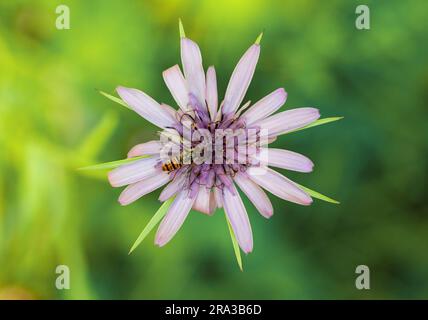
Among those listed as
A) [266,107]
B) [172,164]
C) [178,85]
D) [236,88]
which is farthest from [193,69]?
[172,164]

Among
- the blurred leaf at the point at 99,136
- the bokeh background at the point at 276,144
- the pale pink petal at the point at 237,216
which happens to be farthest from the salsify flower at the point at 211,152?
the blurred leaf at the point at 99,136

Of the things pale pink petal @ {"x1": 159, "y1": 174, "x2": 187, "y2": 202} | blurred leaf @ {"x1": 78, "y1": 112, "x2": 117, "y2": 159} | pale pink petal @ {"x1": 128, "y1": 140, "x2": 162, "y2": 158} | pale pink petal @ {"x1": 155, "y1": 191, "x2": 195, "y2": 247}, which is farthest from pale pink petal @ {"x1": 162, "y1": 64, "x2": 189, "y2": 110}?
blurred leaf @ {"x1": 78, "y1": 112, "x2": 117, "y2": 159}

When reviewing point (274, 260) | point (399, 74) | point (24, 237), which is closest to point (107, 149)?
point (24, 237)

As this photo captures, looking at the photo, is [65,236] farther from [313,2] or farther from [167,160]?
[313,2]

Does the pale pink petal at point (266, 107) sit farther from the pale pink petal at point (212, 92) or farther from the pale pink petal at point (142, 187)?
the pale pink petal at point (142, 187)

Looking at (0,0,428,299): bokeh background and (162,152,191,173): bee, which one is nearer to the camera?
(162,152,191,173): bee

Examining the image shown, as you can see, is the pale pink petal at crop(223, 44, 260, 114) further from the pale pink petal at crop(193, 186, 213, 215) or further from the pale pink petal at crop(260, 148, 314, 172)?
the pale pink petal at crop(193, 186, 213, 215)
